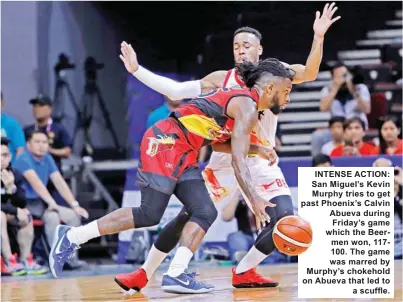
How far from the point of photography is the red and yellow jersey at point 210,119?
6805mm

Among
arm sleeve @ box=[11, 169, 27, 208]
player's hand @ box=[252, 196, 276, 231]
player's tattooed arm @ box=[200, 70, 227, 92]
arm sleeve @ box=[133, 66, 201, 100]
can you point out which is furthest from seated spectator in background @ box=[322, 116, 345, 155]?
player's hand @ box=[252, 196, 276, 231]

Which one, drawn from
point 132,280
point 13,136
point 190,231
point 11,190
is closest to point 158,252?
point 132,280

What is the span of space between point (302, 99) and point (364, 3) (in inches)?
79.9

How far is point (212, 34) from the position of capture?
15.4 meters

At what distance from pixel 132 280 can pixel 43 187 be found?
3.77 meters

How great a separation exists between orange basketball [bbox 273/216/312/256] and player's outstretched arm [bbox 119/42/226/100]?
5.11ft

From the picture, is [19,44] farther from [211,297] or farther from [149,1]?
[211,297]

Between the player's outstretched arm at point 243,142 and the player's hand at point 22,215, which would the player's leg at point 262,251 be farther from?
the player's hand at point 22,215

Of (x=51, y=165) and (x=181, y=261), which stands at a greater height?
(x=51, y=165)

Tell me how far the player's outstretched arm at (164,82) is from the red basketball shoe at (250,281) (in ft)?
4.85

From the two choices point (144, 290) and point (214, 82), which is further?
point (214, 82)

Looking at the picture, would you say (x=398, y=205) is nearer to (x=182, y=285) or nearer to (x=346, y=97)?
(x=346, y=97)

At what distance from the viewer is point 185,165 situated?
6.82m

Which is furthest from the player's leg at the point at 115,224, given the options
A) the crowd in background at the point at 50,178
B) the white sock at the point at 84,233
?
the crowd in background at the point at 50,178
